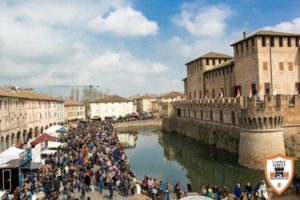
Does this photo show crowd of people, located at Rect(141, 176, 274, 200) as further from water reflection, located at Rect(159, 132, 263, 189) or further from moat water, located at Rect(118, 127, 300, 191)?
water reflection, located at Rect(159, 132, 263, 189)

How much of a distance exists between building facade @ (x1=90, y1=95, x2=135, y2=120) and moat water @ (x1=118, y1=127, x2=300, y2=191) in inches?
2028

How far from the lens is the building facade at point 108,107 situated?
10681 cm

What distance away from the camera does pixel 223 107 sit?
142 feet

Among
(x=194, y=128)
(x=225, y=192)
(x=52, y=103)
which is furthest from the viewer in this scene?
(x=52, y=103)

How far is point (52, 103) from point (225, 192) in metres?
55.0

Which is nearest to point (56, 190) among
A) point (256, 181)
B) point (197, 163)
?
point (256, 181)

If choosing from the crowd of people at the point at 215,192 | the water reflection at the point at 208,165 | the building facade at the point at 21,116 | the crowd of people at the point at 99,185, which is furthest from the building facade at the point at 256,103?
the building facade at the point at 21,116

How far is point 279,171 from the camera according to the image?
32.2ft

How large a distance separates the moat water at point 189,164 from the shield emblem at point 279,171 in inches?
715

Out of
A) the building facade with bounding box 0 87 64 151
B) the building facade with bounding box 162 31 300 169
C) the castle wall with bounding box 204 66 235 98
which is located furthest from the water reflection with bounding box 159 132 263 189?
the building facade with bounding box 0 87 64 151

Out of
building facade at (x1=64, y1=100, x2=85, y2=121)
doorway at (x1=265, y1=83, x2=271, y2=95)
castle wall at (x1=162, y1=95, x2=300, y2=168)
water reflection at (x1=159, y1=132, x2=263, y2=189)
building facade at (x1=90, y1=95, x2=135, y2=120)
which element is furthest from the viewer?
building facade at (x1=90, y1=95, x2=135, y2=120)

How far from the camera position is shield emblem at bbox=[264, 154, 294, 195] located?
973 centimetres

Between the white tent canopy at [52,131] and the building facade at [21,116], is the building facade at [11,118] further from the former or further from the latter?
the white tent canopy at [52,131]

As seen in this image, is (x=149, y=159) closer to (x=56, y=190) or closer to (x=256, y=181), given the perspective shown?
(x=256, y=181)
